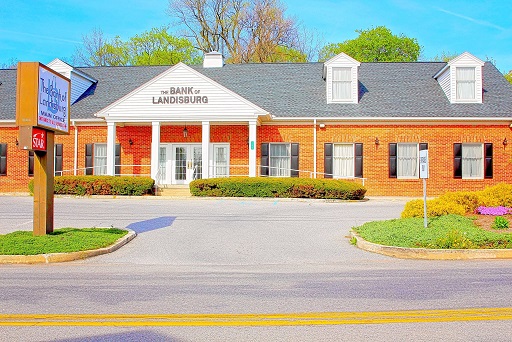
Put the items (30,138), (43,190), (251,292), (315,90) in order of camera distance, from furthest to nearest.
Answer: (315,90) < (43,190) < (30,138) < (251,292)

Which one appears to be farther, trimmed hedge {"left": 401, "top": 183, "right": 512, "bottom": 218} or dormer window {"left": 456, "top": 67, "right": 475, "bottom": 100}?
dormer window {"left": 456, "top": 67, "right": 475, "bottom": 100}

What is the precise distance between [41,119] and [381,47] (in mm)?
51348

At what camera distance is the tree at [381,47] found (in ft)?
189

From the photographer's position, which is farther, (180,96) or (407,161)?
(407,161)

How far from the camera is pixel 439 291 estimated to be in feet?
24.3

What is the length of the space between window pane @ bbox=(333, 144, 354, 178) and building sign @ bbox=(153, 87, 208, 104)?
7.34 m

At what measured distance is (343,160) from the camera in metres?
27.1

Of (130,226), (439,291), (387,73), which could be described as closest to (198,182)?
(130,226)

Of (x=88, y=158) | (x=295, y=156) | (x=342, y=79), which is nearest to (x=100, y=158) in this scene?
(x=88, y=158)

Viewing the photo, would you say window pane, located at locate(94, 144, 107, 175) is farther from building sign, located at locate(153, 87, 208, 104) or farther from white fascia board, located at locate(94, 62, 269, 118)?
building sign, located at locate(153, 87, 208, 104)

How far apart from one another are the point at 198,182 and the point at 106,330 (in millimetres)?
18032

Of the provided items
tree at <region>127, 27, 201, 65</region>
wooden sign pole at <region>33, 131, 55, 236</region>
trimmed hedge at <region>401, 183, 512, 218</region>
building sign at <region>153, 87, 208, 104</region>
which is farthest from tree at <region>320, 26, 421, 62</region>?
wooden sign pole at <region>33, 131, 55, 236</region>

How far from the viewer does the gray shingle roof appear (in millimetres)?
26875

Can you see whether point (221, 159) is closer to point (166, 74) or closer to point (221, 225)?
point (166, 74)
